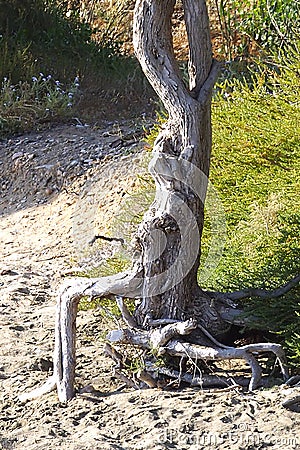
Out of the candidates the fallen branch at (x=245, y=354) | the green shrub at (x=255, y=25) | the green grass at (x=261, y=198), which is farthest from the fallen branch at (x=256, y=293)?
the green shrub at (x=255, y=25)

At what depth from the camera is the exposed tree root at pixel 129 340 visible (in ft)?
7.84

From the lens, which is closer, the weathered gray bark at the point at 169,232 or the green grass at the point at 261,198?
the weathered gray bark at the point at 169,232

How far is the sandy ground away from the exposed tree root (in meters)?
0.06

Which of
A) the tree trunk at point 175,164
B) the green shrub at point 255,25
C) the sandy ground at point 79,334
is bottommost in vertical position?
the sandy ground at point 79,334

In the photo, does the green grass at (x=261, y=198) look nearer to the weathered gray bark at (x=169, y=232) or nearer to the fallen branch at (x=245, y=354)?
the fallen branch at (x=245, y=354)

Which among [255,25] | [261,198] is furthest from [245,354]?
[255,25]

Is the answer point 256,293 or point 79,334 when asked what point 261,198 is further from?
point 79,334

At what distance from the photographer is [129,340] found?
2.53 m

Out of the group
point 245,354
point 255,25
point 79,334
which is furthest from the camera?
point 255,25

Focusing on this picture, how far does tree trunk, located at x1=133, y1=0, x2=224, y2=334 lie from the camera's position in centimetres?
251

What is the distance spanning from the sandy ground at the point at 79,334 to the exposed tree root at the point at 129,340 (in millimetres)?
59

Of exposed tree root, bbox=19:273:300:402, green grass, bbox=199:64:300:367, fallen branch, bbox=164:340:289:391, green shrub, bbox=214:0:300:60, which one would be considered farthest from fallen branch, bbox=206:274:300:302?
green shrub, bbox=214:0:300:60

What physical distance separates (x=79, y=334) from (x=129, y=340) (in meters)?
0.66

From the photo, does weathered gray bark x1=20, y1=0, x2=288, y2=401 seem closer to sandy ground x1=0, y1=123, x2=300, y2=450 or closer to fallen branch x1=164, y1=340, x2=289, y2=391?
fallen branch x1=164, y1=340, x2=289, y2=391
